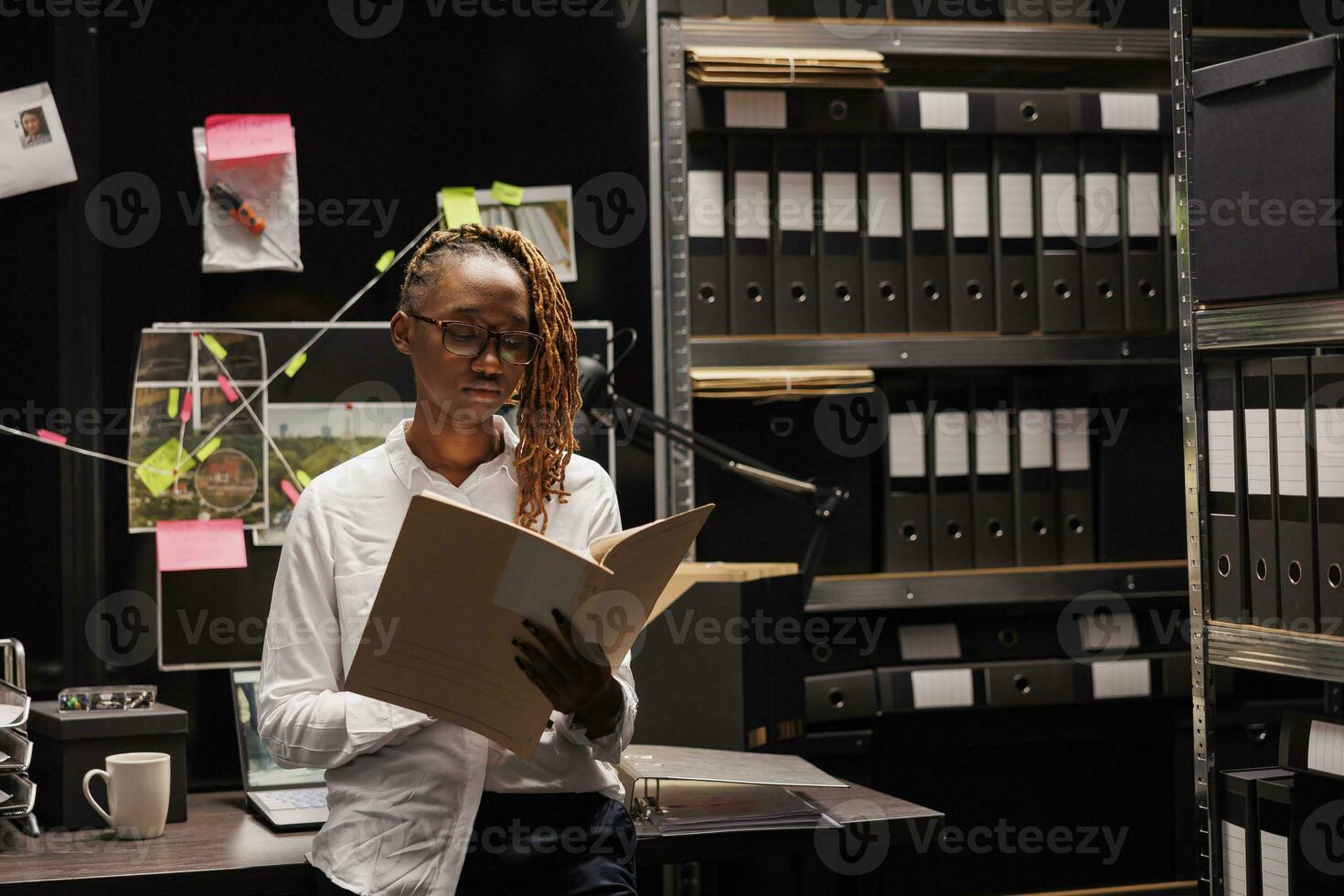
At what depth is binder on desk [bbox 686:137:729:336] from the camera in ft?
7.54

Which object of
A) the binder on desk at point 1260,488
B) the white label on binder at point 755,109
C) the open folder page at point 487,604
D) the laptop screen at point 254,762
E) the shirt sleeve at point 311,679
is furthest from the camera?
the white label on binder at point 755,109

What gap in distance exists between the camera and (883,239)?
237cm

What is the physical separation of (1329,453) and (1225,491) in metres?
0.18

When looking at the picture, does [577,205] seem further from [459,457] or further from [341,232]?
[459,457]

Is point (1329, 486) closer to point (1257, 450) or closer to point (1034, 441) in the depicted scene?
point (1257, 450)

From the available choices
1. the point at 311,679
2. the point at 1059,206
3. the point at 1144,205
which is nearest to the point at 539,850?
the point at 311,679

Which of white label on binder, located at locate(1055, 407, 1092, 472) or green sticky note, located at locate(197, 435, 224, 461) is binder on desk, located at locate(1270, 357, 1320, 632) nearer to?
white label on binder, located at locate(1055, 407, 1092, 472)

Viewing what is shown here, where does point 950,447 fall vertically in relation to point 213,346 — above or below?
below

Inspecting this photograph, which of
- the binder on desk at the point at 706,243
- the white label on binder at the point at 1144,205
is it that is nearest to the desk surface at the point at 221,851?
the binder on desk at the point at 706,243

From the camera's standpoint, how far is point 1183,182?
6.31ft

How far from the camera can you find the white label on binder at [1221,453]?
6.10ft

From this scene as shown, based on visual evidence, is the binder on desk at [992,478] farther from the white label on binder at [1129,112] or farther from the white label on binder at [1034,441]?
the white label on binder at [1129,112]

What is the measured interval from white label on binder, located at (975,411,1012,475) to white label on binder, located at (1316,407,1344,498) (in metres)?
0.73

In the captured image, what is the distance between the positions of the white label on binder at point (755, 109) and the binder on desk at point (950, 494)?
57cm
